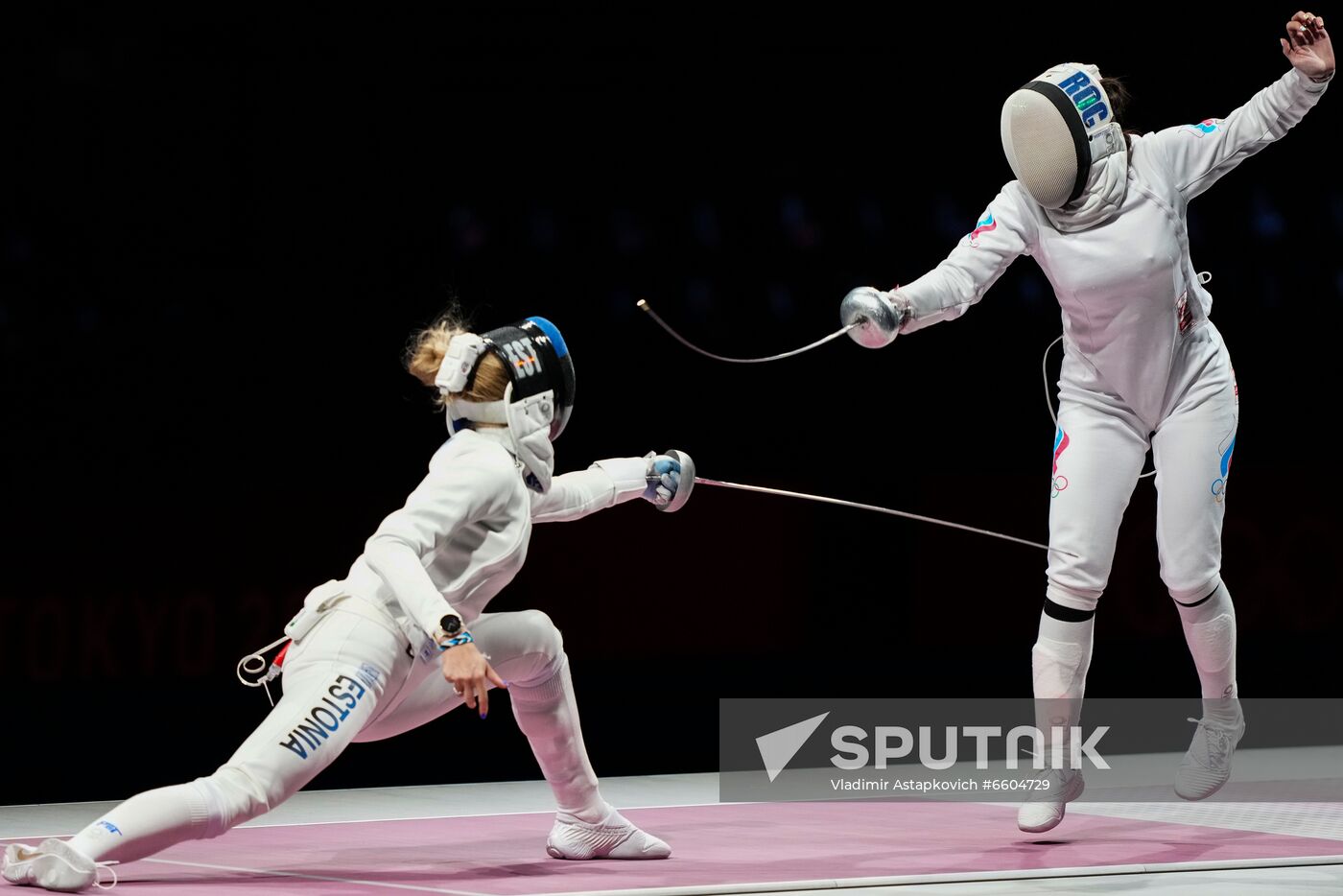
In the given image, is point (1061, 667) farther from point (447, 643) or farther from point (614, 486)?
point (447, 643)

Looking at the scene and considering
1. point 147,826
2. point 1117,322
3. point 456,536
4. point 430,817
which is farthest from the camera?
point 430,817

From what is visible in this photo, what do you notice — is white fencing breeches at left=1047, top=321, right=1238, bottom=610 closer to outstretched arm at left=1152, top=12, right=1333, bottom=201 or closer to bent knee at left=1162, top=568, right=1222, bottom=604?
bent knee at left=1162, top=568, right=1222, bottom=604

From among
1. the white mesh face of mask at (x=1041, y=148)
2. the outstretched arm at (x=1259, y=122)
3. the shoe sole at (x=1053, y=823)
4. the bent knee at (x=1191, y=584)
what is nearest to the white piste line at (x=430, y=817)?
the shoe sole at (x=1053, y=823)

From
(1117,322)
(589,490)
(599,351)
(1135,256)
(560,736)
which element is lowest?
(560,736)

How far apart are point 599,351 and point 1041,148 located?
2676 millimetres

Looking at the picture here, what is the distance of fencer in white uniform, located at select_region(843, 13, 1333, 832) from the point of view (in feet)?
11.6

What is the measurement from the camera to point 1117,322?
3590 millimetres

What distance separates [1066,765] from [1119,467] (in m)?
0.59

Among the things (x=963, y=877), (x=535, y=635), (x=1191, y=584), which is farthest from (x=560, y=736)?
(x=1191, y=584)

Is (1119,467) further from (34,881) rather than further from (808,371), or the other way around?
(808,371)

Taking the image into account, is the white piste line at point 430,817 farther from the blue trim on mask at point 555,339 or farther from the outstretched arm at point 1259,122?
the outstretched arm at point 1259,122

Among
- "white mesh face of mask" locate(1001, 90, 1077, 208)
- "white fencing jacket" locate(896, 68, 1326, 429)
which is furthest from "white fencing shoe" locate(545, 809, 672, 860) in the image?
"white mesh face of mask" locate(1001, 90, 1077, 208)

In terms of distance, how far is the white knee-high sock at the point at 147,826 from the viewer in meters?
2.89

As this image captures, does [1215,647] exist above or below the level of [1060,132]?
below
